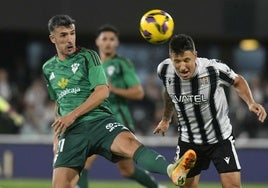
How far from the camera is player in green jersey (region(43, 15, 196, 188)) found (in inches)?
287

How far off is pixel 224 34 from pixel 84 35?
322 centimetres

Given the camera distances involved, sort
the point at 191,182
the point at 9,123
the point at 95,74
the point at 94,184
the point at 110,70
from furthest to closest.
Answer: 1. the point at 9,123
2. the point at 94,184
3. the point at 110,70
4. the point at 191,182
5. the point at 95,74

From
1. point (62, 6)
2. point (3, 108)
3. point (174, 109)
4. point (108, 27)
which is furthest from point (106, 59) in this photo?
point (62, 6)

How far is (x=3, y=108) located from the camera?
559 inches

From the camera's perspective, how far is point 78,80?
751 centimetres

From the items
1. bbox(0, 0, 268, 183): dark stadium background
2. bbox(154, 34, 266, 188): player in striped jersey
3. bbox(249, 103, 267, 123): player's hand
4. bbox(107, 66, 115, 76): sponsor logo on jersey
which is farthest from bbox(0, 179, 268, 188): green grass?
bbox(249, 103, 267, 123): player's hand

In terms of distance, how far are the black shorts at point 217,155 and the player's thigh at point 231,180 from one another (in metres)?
0.04

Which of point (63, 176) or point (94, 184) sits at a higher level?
point (63, 176)

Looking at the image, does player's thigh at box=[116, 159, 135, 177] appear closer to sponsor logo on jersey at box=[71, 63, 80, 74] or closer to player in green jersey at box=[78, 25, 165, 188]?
player in green jersey at box=[78, 25, 165, 188]

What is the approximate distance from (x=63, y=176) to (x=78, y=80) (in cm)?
91

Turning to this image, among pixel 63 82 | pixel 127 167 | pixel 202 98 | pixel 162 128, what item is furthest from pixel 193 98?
pixel 127 167

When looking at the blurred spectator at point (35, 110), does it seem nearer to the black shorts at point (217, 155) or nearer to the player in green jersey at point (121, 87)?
the player in green jersey at point (121, 87)

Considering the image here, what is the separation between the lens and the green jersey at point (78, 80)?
24.6 feet

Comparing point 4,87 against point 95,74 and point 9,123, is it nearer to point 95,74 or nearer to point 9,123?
point 9,123
